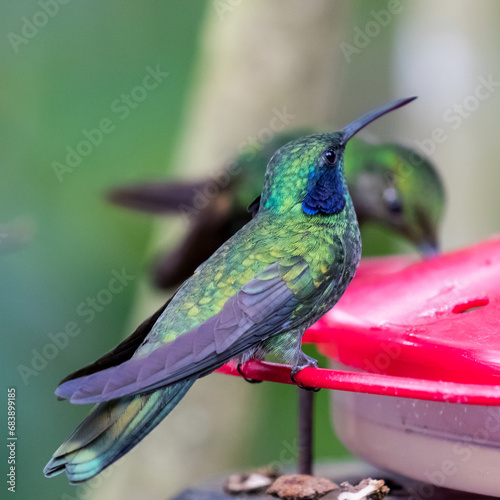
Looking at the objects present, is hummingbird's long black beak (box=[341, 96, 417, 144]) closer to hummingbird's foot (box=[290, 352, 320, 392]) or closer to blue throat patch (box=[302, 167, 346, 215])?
blue throat patch (box=[302, 167, 346, 215])

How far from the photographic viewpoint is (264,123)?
407cm

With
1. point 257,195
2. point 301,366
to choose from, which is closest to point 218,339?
point 301,366

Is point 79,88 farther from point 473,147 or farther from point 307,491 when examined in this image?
point 307,491

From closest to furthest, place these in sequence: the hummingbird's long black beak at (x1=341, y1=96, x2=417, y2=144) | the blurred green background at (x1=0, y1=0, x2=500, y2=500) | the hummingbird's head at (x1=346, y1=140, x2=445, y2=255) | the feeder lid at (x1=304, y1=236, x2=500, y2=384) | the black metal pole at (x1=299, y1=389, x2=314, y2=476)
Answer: the feeder lid at (x1=304, y1=236, x2=500, y2=384) < the hummingbird's long black beak at (x1=341, y1=96, x2=417, y2=144) < the black metal pole at (x1=299, y1=389, x2=314, y2=476) < the hummingbird's head at (x1=346, y1=140, x2=445, y2=255) < the blurred green background at (x1=0, y1=0, x2=500, y2=500)

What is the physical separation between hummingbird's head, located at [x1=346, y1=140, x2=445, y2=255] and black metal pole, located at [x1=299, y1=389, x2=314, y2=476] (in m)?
1.28

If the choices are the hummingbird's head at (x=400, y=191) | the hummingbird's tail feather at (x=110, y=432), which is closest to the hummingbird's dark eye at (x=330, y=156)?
the hummingbird's tail feather at (x=110, y=432)

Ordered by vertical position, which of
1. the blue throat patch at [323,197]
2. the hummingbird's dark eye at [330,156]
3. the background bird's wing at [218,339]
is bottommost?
the background bird's wing at [218,339]

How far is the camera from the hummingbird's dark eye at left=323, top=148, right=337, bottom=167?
5.36 ft

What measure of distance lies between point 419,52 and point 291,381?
197 inches

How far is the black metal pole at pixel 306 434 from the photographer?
201 cm

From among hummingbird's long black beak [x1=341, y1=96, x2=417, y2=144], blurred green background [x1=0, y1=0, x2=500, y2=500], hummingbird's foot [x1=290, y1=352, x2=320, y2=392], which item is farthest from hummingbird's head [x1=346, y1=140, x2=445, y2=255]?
hummingbird's foot [x1=290, y1=352, x2=320, y2=392]

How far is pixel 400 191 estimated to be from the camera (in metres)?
3.28

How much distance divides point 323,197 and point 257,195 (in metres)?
1.70

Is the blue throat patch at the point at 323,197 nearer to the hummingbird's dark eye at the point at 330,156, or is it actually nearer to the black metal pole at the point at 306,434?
the hummingbird's dark eye at the point at 330,156
